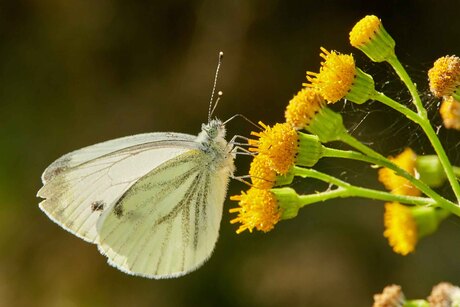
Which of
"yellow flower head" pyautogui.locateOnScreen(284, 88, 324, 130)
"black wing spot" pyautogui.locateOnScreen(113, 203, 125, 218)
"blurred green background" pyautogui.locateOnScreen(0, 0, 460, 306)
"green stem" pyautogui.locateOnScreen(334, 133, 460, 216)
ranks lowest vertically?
"green stem" pyautogui.locateOnScreen(334, 133, 460, 216)

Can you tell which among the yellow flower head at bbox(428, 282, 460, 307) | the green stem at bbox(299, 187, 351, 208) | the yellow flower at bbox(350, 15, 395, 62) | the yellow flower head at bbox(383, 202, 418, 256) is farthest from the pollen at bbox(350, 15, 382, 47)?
the yellow flower head at bbox(428, 282, 460, 307)

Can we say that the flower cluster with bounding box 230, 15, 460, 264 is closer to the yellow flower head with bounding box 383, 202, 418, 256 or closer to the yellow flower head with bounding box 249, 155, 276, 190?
the yellow flower head with bounding box 249, 155, 276, 190

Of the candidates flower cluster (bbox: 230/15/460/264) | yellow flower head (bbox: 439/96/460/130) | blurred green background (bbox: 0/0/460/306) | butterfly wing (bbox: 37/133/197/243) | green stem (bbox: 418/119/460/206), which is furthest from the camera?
blurred green background (bbox: 0/0/460/306)

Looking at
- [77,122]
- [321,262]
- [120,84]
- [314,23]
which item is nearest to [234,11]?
[314,23]

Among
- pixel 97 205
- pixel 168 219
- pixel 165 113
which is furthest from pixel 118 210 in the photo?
pixel 165 113

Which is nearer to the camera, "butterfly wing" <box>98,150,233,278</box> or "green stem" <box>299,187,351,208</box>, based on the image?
"green stem" <box>299,187,351,208</box>

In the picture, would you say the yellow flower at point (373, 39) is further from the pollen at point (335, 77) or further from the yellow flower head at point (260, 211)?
the yellow flower head at point (260, 211)

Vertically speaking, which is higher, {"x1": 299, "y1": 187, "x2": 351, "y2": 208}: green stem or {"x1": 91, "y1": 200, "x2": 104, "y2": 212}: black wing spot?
{"x1": 91, "y1": 200, "x2": 104, "y2": 212}: black wing spot

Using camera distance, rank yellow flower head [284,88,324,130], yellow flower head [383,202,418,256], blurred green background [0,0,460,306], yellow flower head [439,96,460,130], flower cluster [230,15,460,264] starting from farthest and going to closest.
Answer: blurred green background [0,0,460,306] → yellow flower head [383,202,418,256] → yellow flower head [439,96,460,130] → yellow flower head [284,88,324,130] → flower cluster [230,15,460,264]
